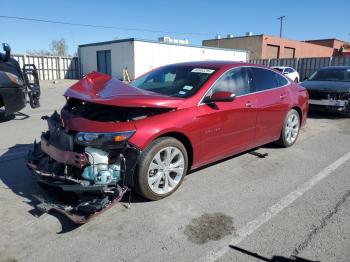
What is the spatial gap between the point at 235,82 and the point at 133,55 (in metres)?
23.1

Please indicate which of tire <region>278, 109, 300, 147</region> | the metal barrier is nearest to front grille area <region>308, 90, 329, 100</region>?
tire <region>278, 109, 300, 147</region>

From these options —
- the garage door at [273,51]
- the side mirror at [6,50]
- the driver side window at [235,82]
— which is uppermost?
the garage door at [273,51]

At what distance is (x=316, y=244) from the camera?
3.15 m

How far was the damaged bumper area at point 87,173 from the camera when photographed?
3.50 m

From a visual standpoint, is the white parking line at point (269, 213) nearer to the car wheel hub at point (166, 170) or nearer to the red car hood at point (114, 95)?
the car wheel hub at point (166, 170)

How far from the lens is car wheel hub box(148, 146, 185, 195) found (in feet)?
12.8

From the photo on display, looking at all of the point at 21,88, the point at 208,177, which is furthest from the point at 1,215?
the point at 21,88

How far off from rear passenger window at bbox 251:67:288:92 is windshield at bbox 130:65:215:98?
3.28 feet

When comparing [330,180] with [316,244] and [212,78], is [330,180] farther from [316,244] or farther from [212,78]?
[212,78]

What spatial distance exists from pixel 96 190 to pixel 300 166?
3.36m

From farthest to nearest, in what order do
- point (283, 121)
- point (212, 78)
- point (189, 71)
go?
point (283, 121) → point (189, 71) → point (212, 78)

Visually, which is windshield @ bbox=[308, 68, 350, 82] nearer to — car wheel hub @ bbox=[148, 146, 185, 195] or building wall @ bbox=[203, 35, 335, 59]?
car wheel hub @ bbox=[148, 146, 185, 195]

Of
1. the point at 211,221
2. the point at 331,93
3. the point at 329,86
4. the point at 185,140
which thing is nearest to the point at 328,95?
the point at 331,93

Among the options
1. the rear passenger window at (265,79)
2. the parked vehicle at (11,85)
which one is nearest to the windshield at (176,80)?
the rear passenger window at (265,79)
